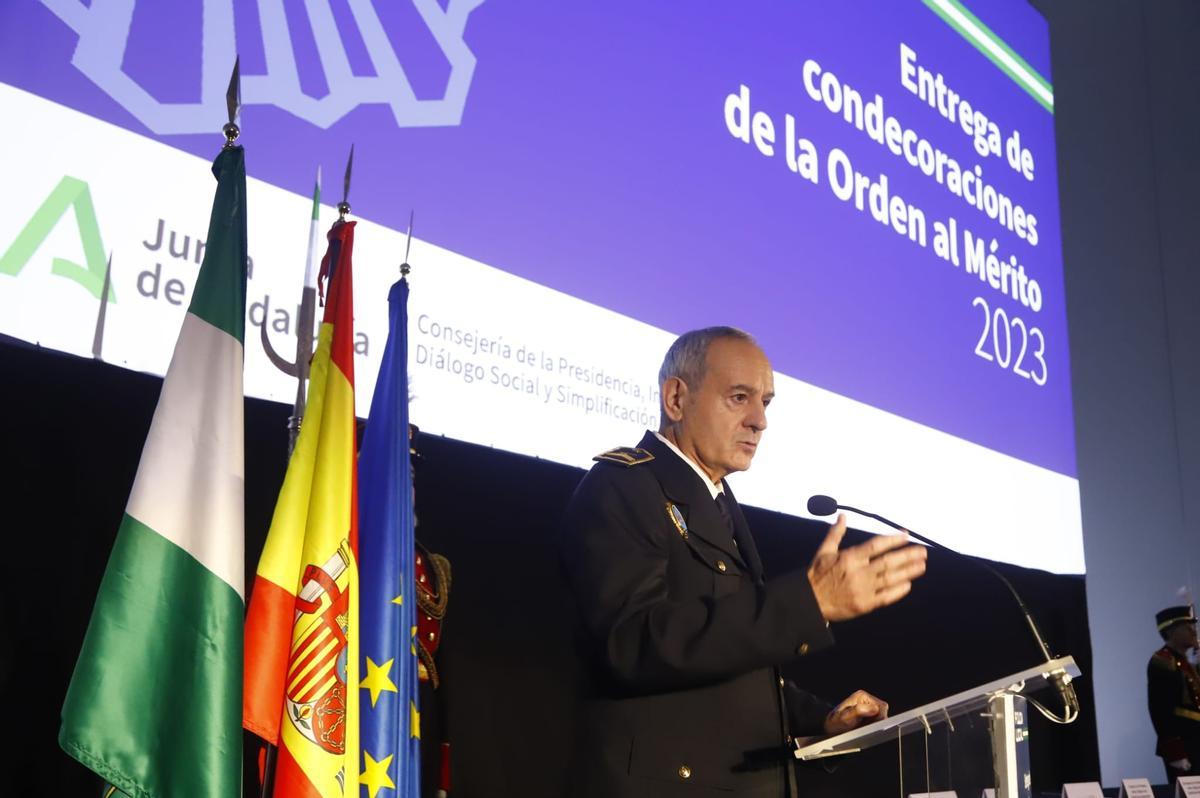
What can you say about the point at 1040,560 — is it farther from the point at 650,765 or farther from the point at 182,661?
the point at 182,661

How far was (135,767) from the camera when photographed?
2.00 meters

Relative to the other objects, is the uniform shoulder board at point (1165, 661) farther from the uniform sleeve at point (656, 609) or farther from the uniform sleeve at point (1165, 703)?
the uniform sleeve at point (656, 609)

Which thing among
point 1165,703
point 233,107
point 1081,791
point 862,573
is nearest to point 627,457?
point 862,573

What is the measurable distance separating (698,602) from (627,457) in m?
0.38

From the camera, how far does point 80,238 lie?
265 centimetres

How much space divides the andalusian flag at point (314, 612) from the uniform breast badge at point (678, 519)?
65cm

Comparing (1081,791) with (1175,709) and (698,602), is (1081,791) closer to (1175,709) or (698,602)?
(698,602)

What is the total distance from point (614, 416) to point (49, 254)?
1868mm

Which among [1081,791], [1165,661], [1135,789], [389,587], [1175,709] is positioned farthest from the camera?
[1165,661]

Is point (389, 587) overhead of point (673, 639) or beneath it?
overhead

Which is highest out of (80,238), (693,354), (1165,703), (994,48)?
(994,48)

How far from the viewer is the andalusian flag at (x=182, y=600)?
2.01 meters

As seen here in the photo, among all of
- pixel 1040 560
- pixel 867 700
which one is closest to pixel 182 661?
pixel 867 700

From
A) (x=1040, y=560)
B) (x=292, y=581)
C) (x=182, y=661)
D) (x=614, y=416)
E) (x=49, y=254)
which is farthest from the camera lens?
(x=1040, y=560)
